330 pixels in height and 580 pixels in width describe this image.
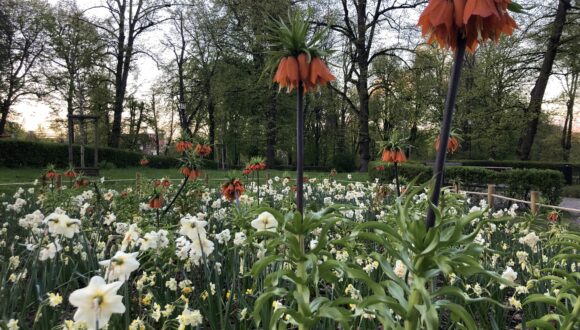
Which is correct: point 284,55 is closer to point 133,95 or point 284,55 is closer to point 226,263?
point 226,263

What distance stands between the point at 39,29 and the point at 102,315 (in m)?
27.6

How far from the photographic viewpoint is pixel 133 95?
3072 cm

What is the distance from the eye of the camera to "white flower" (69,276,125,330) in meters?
1.14

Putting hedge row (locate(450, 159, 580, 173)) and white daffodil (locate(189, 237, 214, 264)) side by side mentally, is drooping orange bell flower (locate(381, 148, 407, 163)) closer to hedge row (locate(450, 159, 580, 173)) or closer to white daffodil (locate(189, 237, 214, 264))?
white daffodil (locate(189, 237, 214, 264))

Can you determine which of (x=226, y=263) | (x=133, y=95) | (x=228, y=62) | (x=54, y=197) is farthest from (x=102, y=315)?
(x=133, y=95)

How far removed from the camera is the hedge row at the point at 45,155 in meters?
15.0

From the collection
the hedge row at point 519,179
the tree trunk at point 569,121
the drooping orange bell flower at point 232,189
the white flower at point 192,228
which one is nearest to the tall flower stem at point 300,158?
the white flower at point 192,228

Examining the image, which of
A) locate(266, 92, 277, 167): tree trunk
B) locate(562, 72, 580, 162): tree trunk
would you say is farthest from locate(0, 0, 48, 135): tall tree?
locate(562, 72, 580, 162): tree trunk

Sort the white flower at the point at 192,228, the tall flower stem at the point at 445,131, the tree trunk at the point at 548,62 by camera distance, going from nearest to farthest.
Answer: the tall flower stem at the point at 445,131 < the white flower at the point at 192,228 < the tree trunk at the point at 548,62

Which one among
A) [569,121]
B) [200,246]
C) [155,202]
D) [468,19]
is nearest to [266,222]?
[200,246]

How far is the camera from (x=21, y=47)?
23.5 m

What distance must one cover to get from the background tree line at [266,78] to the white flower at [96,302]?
17707 mm

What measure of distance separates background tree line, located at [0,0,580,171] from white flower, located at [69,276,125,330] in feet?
58.1

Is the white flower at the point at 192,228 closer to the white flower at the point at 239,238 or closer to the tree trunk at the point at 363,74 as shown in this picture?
the white flower at the point at 239,238
